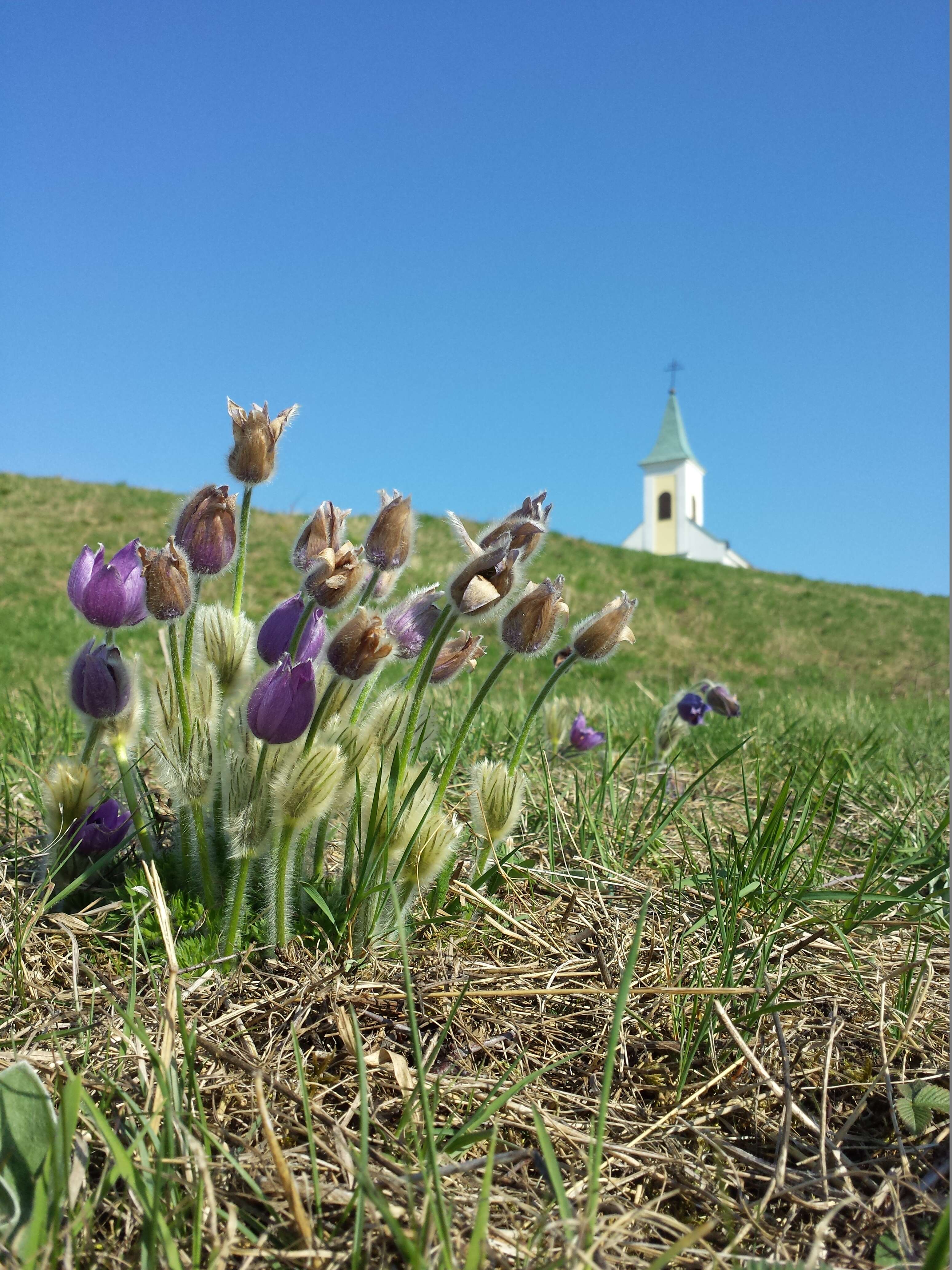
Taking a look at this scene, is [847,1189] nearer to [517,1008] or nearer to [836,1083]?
[836,1083]

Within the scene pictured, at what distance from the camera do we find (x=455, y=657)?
1510mm

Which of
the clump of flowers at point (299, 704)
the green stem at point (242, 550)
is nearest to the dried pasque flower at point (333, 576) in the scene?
the clump of flowers at point (299, 704)

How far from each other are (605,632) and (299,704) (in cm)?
55

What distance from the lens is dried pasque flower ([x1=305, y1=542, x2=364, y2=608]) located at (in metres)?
1.33

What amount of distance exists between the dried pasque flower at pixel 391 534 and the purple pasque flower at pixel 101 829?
691 millimetres

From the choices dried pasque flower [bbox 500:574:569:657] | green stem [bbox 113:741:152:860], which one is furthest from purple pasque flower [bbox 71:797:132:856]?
dried pasque flower [bbox 500:574:569:657]

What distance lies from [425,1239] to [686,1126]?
467mm

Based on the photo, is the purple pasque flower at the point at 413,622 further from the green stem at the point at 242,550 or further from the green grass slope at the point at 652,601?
the green grass slope at the point at 652,601

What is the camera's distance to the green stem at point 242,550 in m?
1.40

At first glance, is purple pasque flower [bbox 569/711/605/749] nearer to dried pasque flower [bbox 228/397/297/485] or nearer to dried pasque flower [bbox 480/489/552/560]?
dried pasque flower [bbox 480/489/552/560]

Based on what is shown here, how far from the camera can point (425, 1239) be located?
0.82 m

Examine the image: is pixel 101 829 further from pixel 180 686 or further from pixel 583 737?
pixel 583 737

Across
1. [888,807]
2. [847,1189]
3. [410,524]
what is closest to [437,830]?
[410,524]

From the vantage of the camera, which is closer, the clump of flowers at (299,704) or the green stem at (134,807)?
the clump of flowers at (299,704)
